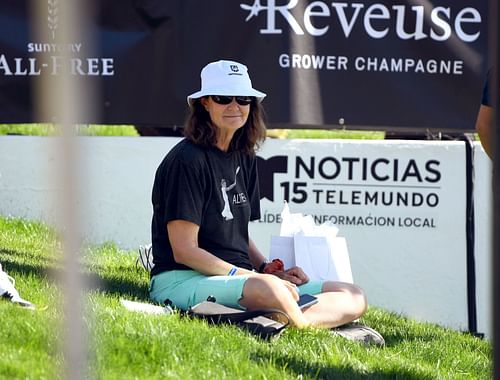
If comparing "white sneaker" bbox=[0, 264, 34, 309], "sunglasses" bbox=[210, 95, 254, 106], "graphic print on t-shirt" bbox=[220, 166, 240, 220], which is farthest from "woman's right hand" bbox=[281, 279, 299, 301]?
"white sneaker" bbox=[0, 264, 34, 309]

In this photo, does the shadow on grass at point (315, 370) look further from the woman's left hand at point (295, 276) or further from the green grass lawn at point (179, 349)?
the woman's left hand at point (295, 276)

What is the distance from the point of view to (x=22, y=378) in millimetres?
3625

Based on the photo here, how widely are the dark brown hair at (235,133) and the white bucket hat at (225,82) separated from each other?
0.06 m

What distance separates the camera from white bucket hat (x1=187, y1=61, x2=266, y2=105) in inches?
201

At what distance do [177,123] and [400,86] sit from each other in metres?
1.53

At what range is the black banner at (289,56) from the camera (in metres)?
7.45

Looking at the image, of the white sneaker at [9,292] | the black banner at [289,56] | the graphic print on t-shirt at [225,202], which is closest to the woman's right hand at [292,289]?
the graphic print on t-shirt at [225,202]

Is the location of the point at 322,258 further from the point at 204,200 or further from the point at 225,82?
the point at 225,82

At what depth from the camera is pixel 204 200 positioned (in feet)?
16.6

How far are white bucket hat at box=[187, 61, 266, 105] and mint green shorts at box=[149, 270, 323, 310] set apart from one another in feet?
2.66

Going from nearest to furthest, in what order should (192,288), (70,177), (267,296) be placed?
1. (70,177)
2. (267,296)
3. (192,288)

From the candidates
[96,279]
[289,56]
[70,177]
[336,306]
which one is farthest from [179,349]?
[289,56]

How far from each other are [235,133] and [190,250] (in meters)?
0.66

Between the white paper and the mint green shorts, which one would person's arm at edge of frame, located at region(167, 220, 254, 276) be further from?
the white paper
